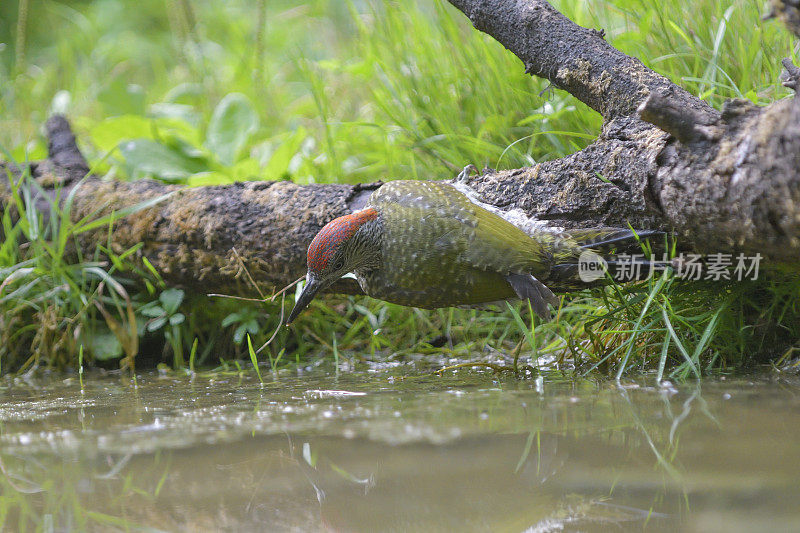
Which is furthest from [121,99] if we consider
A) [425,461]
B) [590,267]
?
[425,461]

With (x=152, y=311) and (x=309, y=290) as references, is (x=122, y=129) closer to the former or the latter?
(x=152, y=311)

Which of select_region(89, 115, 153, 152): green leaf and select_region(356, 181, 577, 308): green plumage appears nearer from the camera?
select_region(356, 181, 577, 308): green plumage

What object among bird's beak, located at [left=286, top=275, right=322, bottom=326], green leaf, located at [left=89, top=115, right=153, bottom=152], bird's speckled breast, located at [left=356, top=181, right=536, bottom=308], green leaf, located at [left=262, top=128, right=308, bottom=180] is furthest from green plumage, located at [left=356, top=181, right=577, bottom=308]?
green leaf, located at [left=89, top=115, right=153, bottom=152]

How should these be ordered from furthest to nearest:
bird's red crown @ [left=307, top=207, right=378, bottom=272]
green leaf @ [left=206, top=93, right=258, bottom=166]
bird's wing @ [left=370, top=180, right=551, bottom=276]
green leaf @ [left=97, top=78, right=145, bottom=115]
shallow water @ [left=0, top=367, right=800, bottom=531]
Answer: green leaf @ [left=97, top=78, right=145, bottom=115]
green leaf @ [left=206, top=93, right=258, bottom=166]
bird's red crown @ [left=307, top=207, right=378, bottom=272]
bird's wing @ [left=370, top=180, right=551, bottom=276]
shallow water @ [left=0, top=367, right=800, bottom=531]

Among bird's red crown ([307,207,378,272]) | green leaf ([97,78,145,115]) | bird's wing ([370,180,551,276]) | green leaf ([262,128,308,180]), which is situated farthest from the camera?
green leaf ([97,78,145,115])

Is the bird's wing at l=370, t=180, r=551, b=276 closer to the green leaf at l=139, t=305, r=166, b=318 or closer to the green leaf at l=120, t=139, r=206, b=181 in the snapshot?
the green leaf at l=139, t=305, r=166, b=318

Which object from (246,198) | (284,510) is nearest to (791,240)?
(284,510)

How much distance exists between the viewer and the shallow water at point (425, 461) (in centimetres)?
125

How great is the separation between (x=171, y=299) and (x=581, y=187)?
202cm

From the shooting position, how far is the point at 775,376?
238cm

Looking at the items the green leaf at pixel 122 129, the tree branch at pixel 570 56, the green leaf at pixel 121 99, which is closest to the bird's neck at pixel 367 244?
the tree branch at pixel 570 56

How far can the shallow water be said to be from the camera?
4.10 feet

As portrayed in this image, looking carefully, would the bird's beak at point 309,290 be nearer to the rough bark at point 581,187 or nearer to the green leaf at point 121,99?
the rough bark at point 581,187

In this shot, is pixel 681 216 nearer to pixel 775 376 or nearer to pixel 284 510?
pixel 775 376
